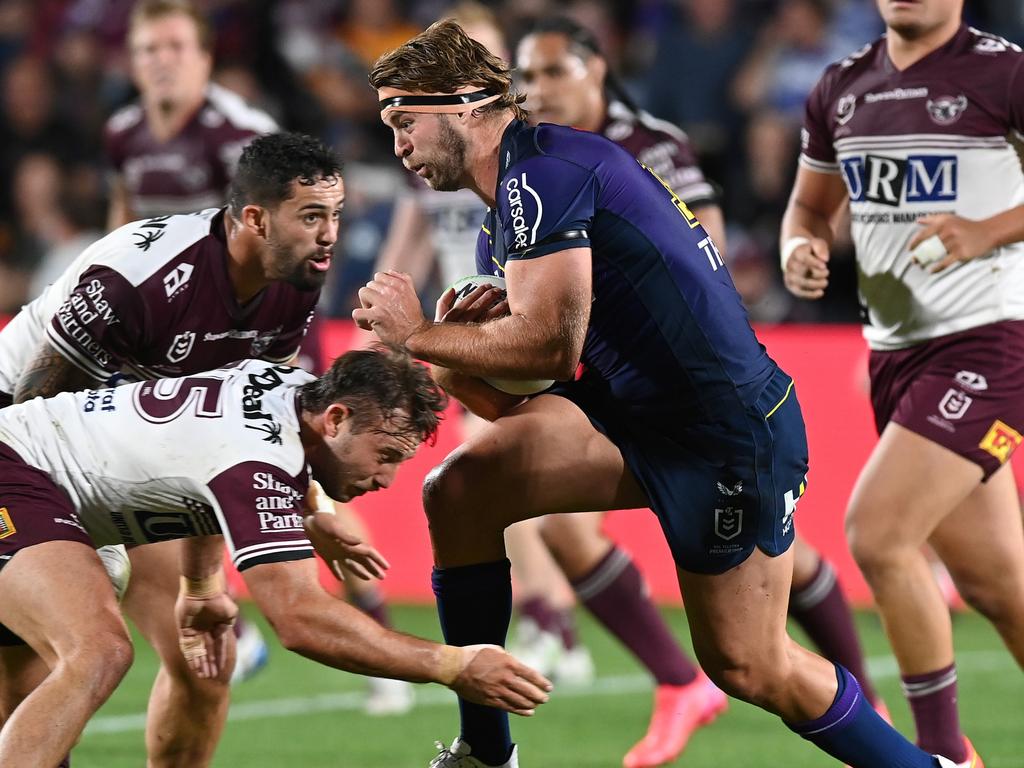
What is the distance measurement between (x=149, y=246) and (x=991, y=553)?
275cm

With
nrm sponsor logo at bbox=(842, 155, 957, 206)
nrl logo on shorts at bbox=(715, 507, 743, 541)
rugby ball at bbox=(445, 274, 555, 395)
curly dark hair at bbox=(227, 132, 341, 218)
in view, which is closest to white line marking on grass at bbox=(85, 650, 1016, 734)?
curly dark hair at bbox=(227, 132, 341, 218)

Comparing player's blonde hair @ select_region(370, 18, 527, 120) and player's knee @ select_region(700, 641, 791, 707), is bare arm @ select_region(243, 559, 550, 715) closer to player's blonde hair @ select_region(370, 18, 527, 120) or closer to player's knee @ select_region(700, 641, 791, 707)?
player's knee @ select_region(700, 641, 791, 707)

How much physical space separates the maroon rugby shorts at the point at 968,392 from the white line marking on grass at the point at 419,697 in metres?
2.63

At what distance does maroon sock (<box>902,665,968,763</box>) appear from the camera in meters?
5.21

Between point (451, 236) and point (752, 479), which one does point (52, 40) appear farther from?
point (752, 479)

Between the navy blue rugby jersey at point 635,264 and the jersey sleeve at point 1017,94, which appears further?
the jersey sleeve at point 1017,94

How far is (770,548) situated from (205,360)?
5.91 feet

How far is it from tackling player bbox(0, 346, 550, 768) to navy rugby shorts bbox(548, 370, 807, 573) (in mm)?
632

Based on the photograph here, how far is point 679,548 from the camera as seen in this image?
452cm

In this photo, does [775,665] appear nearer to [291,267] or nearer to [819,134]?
[291,267]

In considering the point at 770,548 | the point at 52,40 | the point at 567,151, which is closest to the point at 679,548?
the point at 770,548

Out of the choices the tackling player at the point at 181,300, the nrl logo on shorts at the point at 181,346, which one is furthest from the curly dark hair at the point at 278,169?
the nrl logo on shorts at the point at 181,346

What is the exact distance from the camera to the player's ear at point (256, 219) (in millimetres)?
4992

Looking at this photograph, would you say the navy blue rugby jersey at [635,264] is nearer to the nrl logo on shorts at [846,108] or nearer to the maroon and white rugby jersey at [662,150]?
the nrl logo on shorts at [846,108]
